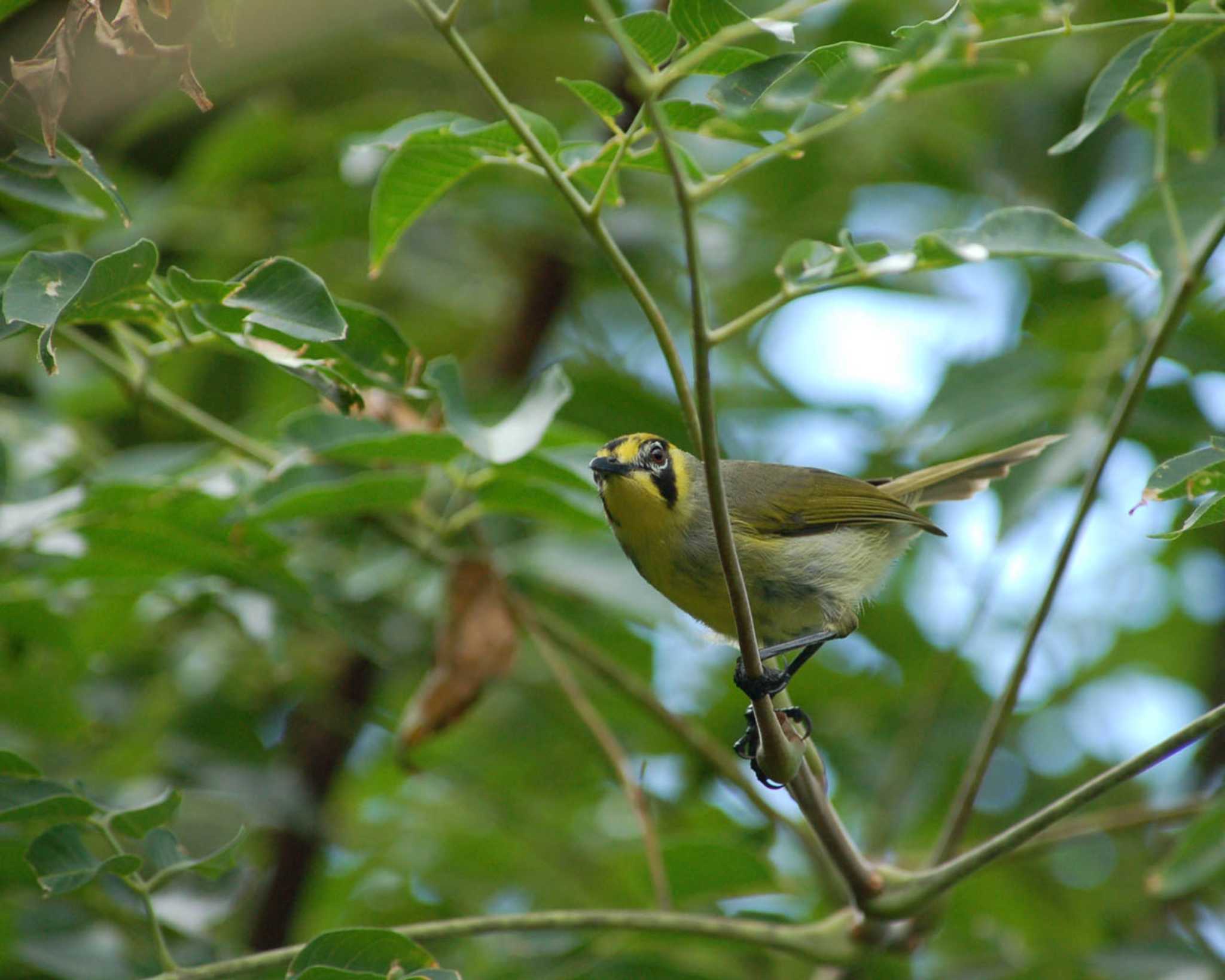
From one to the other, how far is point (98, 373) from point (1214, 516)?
12.2 feet

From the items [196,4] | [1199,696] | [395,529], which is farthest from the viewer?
[1199,696]

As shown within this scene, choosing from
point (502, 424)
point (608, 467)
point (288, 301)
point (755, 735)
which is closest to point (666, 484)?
point (608, 467)

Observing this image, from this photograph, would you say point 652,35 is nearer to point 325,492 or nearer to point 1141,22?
point 1141,22

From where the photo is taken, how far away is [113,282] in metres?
1.95

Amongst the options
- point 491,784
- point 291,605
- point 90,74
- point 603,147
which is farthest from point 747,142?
point 491,784

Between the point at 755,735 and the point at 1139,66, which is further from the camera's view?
the point at 755,735

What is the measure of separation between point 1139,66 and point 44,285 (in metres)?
1.69

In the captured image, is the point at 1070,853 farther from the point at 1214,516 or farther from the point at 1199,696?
the point at 1214,516

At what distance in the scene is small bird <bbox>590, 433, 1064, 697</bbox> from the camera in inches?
118

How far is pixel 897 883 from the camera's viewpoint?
94.6 inches

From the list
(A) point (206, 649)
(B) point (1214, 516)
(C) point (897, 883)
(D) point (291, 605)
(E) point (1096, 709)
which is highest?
(B) point (1214, 516)

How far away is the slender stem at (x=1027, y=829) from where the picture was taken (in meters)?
1.76

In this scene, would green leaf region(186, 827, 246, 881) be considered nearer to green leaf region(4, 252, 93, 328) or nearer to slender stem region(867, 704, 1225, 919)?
green leaf region(4, 252, 93, 328)

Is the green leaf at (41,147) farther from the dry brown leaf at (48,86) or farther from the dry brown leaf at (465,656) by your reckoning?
the dry brown leaf at (465,656)
